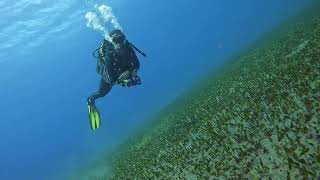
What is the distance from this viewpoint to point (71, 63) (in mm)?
104000

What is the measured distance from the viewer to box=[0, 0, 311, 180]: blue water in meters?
49.3

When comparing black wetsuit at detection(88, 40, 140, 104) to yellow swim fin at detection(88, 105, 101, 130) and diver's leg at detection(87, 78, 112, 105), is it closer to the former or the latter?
diver's leg at detection(87, 78, 112, 105)

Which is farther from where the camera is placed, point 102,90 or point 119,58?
point 102,90

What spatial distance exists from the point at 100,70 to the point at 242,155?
7.14 metres

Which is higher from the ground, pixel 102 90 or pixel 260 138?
pixel 102 90

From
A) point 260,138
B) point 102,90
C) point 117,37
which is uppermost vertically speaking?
point 117,37

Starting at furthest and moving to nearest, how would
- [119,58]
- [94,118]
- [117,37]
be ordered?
[94,118]
[119,58]
[117,37]

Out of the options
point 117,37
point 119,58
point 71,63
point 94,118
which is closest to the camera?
point 117,37

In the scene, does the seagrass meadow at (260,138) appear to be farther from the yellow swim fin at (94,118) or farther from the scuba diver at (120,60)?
the scuba diver at (120,60)

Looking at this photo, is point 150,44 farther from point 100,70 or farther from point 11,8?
point 100,70

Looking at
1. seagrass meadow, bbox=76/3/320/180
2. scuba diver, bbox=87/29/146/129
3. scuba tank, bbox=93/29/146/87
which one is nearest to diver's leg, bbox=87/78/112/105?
scuba diver, bbox=87/29/146/129

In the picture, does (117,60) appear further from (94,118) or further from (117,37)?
(94,118)

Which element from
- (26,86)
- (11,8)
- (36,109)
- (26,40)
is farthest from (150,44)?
(11,8)

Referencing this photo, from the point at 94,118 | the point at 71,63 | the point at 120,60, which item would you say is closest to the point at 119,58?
the point at 120,60
